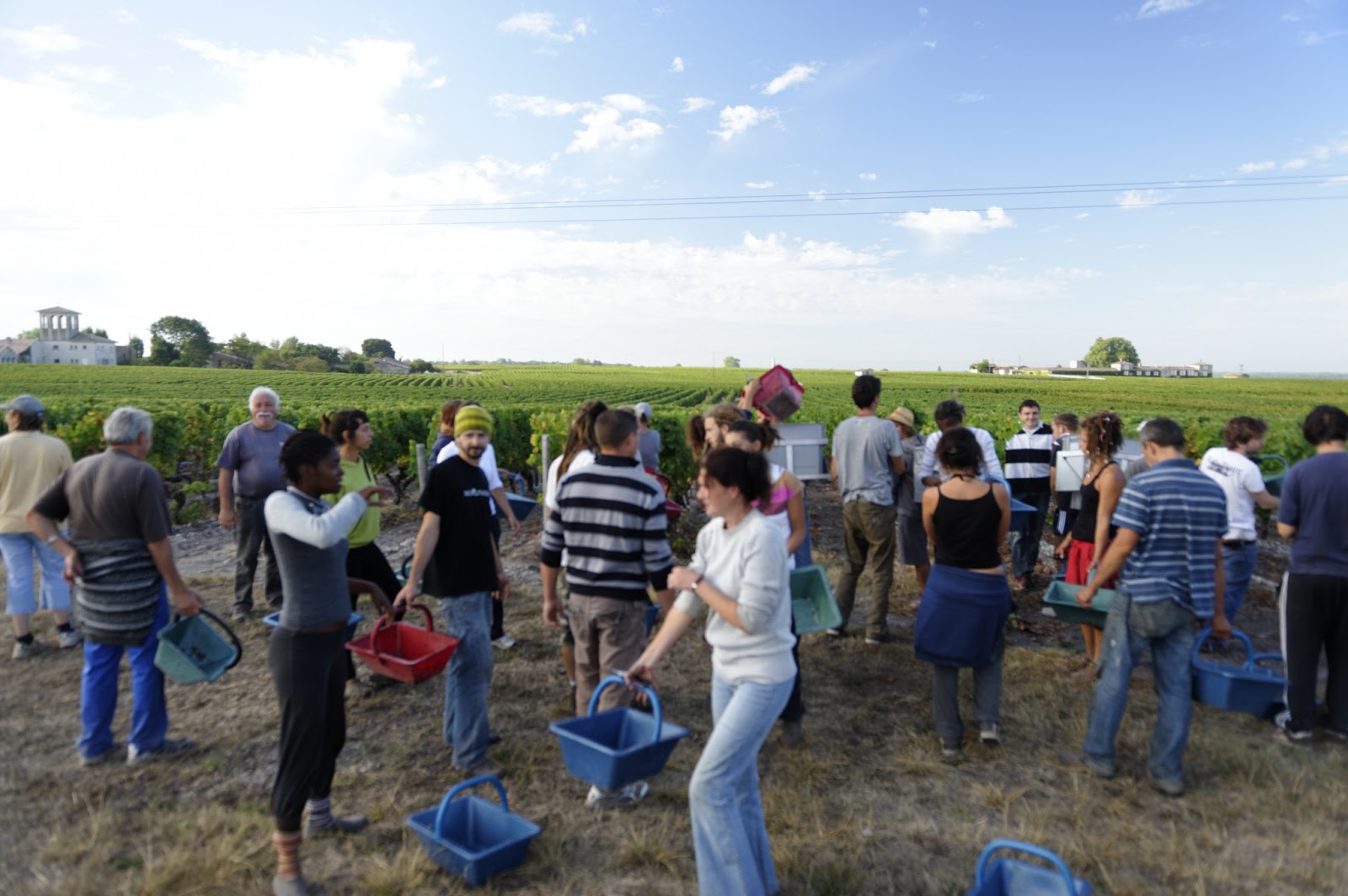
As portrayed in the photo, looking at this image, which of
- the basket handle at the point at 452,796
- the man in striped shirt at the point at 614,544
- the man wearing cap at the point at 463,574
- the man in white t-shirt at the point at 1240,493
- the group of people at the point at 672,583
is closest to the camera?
the group of people at the point at 672,583

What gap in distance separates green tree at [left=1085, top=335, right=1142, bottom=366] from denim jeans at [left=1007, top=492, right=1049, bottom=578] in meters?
113

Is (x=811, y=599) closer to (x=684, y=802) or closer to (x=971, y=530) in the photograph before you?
(x=971, y=530)

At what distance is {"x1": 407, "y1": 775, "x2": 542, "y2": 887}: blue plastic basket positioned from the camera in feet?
10.6

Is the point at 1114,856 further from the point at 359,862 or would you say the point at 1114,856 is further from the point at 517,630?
the point at 517,630

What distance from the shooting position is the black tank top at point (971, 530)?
424 centimetres

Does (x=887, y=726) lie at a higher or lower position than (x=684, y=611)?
lower

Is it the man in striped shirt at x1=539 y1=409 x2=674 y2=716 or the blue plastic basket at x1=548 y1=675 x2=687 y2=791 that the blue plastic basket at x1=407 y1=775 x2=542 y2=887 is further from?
the man in striped shirt at x1=539 y1=409 x2=674 y2=716

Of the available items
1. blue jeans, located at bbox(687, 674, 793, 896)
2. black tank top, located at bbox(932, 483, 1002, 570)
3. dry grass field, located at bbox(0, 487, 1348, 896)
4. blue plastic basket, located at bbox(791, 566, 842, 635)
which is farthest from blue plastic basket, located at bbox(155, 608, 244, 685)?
black tank top, located at bbox(932, 483, 1002, 570)

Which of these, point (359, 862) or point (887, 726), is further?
point (887, 726)

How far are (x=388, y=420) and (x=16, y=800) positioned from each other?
32.1 feet

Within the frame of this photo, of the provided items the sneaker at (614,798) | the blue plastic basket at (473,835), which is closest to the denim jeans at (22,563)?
the blue plastic basket at (473,835)

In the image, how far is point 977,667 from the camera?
14.6 ft

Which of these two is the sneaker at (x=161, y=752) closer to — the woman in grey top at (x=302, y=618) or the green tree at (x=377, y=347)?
the woman in grey top at (x=302, y=618)

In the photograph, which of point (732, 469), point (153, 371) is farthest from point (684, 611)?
point (153, 371)
